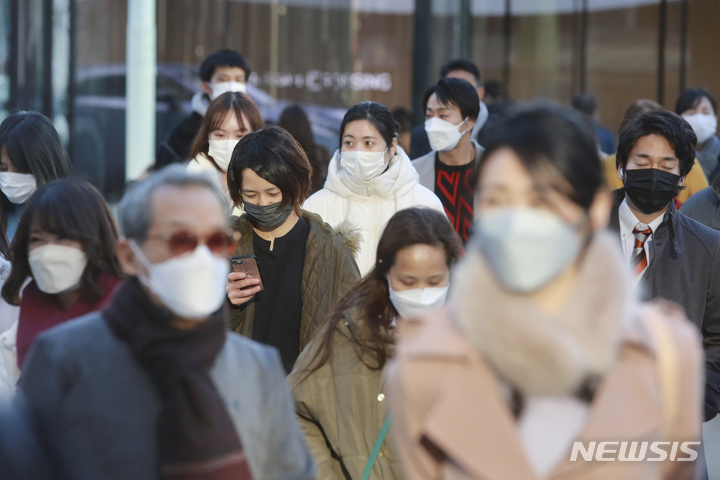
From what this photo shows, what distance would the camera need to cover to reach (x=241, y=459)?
2469mm

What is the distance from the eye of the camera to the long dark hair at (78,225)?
339 centimetres

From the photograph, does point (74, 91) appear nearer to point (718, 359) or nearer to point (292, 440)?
point (718, 359)

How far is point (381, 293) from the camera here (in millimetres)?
3682

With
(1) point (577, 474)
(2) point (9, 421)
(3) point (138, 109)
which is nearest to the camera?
(1) point (577, 474)

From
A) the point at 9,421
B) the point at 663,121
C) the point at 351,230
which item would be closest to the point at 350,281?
the point at 351,230

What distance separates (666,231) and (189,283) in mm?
2585

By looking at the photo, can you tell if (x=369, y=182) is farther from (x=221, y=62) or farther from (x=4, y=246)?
(x=221, y=62)

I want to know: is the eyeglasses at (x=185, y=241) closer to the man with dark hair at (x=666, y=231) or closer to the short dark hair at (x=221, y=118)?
the man with dark hair at (x=666, y=231)

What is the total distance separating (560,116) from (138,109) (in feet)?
28.6

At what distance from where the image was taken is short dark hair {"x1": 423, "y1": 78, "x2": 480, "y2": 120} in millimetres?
6809

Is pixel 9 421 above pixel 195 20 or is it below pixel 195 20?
below

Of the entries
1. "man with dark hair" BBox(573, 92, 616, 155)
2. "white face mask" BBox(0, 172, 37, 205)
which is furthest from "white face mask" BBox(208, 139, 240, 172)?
"man with dark hair" BBox(573, 92, 616, 155)

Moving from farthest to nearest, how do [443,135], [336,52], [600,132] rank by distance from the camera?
[336,52], [600,132], [443,135]

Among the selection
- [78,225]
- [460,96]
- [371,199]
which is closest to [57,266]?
[78,225]
